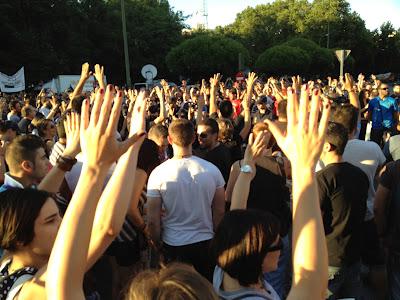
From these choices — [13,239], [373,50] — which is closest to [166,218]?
[13,239]

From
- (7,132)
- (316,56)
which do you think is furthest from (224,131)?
(316,56)

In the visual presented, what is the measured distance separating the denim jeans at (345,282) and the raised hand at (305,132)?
6.36 ft

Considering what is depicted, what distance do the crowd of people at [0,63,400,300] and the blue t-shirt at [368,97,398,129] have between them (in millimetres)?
2969

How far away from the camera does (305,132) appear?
1638 mm

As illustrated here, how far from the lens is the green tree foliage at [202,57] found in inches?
1300

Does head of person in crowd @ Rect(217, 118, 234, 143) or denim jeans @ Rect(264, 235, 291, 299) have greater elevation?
head of person in crowd @ Rect(217, 118, 234, 143)

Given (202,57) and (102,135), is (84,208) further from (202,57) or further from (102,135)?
(202,57)

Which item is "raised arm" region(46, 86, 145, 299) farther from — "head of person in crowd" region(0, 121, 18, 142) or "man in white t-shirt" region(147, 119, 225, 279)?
"head of person in crowd" region(0, 121, 18, 142)

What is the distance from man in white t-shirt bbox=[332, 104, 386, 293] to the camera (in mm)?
3484

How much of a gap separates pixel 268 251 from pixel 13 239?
1.15 metres

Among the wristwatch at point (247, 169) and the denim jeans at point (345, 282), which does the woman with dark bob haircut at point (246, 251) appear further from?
the denim jeans at point (345, 282)

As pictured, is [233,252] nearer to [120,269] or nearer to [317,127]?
[317,127]

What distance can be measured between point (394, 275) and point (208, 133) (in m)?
2.35

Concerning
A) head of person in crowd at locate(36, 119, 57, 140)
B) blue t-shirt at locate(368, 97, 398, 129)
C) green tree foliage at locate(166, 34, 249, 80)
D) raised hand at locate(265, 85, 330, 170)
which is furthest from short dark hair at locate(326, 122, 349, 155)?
green tree foliage at locate(166, 34, 249, 80)
